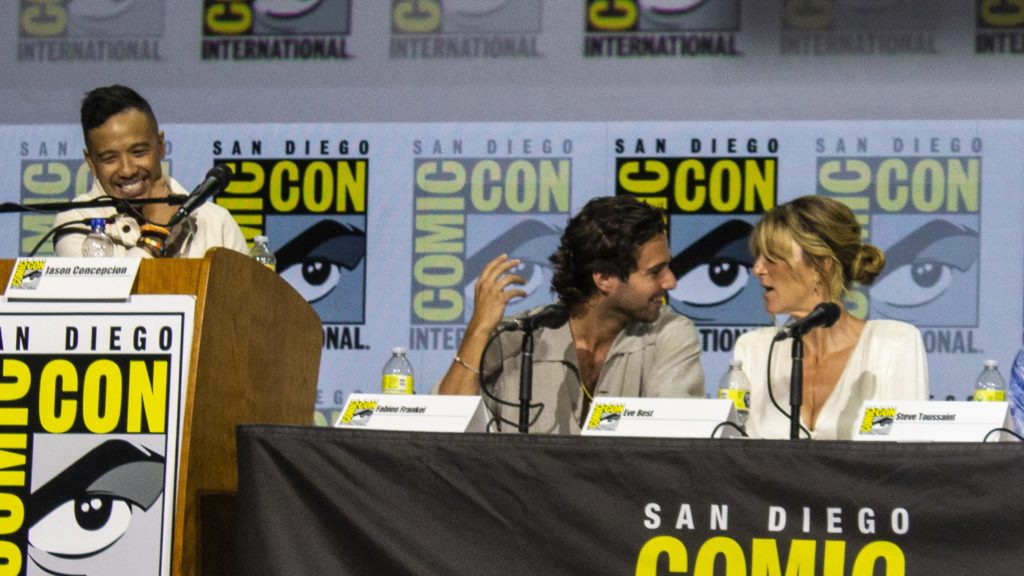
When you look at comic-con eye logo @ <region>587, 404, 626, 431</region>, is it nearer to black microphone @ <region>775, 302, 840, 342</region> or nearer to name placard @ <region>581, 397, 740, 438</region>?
name placard @ <region>581, 397, 740, 438</region>

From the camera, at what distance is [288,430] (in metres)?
2.30

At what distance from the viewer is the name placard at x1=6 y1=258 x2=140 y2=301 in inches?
91.4

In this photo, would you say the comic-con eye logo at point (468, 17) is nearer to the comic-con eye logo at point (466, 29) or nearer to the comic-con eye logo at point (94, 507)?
the comic-con eye logo at point (466, 29)

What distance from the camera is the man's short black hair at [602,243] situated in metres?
3.29

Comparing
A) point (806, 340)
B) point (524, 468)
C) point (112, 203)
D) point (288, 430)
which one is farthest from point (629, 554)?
point (806, 340)

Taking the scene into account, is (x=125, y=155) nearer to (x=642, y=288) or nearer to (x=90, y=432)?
(x=90, y=432)

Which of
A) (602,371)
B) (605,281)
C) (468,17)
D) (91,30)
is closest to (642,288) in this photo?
(605,281)

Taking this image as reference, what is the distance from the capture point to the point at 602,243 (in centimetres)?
329

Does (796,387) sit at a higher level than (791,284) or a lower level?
lower

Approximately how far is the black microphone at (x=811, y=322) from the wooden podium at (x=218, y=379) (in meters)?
0.89

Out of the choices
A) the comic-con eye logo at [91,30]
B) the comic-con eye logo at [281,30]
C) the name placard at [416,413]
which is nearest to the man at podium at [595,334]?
the name placard at [416,413]

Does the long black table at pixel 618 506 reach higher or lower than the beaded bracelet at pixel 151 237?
lower

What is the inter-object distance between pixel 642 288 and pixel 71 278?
1.38m

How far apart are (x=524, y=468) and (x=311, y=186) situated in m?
2.43
